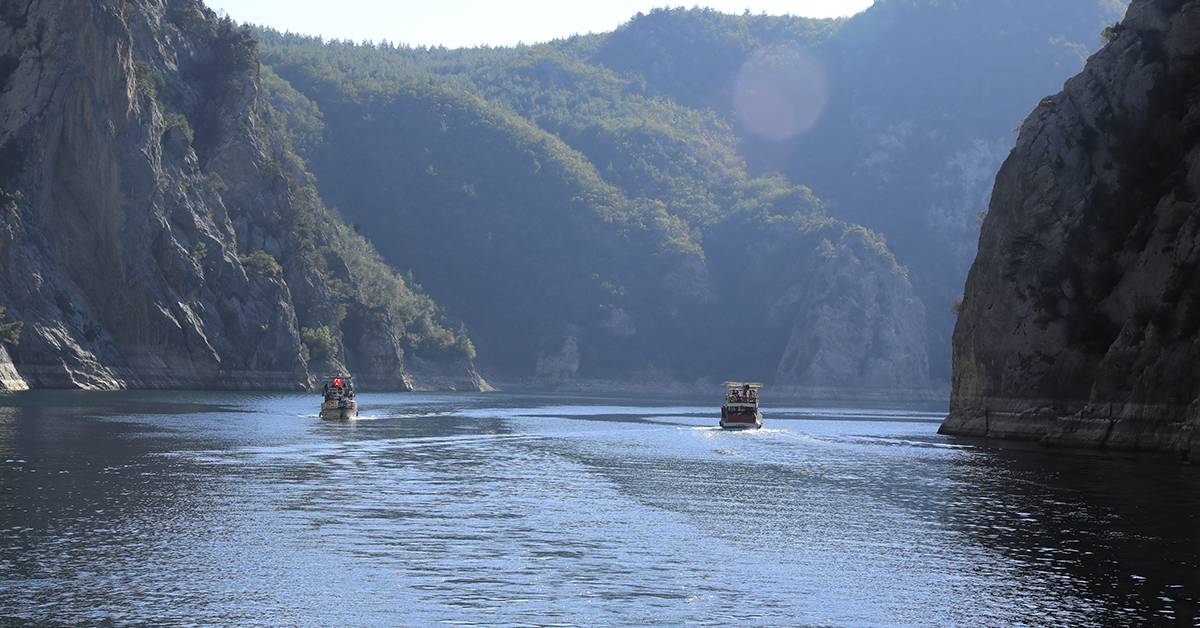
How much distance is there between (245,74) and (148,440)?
5576 inches

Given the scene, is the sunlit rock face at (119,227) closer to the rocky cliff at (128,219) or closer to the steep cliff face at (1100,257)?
the rocky cliff at (128,219)

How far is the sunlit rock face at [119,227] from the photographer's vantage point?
127m

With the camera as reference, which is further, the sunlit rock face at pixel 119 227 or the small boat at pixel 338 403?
the sunlit rock face at pixel 119 227

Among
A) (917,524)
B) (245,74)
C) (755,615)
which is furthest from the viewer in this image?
(245,74)

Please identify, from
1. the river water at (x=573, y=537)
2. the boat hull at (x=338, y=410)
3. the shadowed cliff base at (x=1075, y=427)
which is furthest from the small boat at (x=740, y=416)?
the boat hull at (x=338, y=410)

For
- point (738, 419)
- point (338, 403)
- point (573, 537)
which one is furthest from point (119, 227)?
point (573, 537)

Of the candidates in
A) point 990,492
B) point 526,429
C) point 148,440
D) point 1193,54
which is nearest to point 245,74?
point 526,429

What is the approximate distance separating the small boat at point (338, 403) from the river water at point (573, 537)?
94.8ft

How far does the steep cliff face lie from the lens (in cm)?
6425

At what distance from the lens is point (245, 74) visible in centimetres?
19012

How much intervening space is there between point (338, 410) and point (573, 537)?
2627 inches

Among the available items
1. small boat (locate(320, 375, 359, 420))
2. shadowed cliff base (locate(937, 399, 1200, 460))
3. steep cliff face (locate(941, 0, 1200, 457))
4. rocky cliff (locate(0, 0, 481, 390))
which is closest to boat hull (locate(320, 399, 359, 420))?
small boat (locate(320, 375, 359, 420))

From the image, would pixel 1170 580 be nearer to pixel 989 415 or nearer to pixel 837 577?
pixel 837 577

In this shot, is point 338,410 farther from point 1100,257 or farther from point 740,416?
point 1100,257
